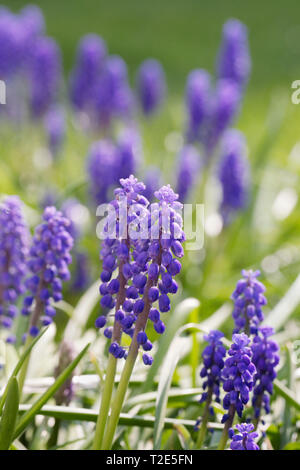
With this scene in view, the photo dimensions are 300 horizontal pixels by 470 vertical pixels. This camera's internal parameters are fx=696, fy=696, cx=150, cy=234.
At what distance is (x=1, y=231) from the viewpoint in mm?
3107

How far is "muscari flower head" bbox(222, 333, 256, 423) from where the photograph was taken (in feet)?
7.86

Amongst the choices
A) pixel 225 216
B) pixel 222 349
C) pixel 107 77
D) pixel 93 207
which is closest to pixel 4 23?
pixel 107 77

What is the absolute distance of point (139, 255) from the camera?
2279 mm

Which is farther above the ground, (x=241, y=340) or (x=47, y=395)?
(x=241, y=340)

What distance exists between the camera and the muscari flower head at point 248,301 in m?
2.66

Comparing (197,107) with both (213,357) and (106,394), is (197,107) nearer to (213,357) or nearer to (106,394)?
(213,357)

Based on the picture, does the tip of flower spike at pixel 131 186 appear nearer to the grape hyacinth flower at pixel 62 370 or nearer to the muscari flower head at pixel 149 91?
the grape hyacinth flower at pixel 62 370

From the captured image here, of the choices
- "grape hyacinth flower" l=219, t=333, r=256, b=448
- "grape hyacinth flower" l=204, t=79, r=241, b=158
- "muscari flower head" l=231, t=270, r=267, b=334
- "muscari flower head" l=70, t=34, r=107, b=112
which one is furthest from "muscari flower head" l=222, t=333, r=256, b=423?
"muscari flower head" l=70, t=34, r=107, b=112

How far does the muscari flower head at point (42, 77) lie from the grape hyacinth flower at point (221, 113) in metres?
2.09

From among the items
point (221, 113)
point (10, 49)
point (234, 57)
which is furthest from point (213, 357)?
point (10, 49)

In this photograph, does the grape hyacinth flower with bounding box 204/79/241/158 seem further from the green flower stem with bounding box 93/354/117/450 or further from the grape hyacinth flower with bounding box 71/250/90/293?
the green flower stem with bounding box 93/354/117/450

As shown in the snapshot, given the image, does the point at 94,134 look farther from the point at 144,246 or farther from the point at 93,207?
the point at 144,246

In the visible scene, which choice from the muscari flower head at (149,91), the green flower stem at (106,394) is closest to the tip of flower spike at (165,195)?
the green flower stem at (106,394)

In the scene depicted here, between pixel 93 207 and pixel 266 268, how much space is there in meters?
1.37
